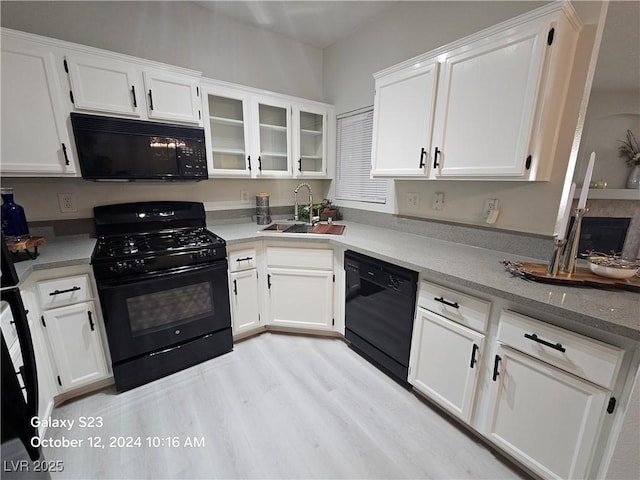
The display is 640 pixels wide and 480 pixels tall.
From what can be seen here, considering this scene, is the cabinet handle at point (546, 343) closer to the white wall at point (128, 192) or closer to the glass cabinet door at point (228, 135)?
the glass cabinet door at point (228, 135)

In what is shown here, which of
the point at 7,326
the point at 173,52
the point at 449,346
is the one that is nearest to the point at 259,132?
the point at 173,52

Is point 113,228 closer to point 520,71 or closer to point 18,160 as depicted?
point 18,160

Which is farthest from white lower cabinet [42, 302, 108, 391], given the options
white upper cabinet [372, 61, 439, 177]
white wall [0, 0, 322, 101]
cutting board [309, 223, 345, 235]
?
white upper cabinet [372, 61, 439, 177]

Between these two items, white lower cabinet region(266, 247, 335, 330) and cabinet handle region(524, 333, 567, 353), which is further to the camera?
white lower cabinet region(266, 247, 335, 330)

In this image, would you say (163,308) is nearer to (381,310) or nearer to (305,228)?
(305,228)

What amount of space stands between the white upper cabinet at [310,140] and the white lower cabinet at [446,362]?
1.76 metres

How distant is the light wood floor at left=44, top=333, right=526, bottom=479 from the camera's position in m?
1.31

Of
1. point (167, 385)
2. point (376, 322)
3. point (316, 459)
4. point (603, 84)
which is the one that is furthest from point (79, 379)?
point (603, 84)

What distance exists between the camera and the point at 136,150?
1.84 meters

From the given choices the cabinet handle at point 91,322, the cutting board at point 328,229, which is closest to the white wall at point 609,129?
the cutting board at point 328,229

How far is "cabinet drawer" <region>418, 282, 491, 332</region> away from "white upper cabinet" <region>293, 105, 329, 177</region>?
5.52ft

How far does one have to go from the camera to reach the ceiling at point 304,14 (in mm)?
2117

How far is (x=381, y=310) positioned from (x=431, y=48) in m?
1.89

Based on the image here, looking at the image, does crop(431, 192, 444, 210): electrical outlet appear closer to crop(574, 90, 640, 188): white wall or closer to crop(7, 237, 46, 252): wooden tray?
crop(574, 90, 640, 188): white wall
